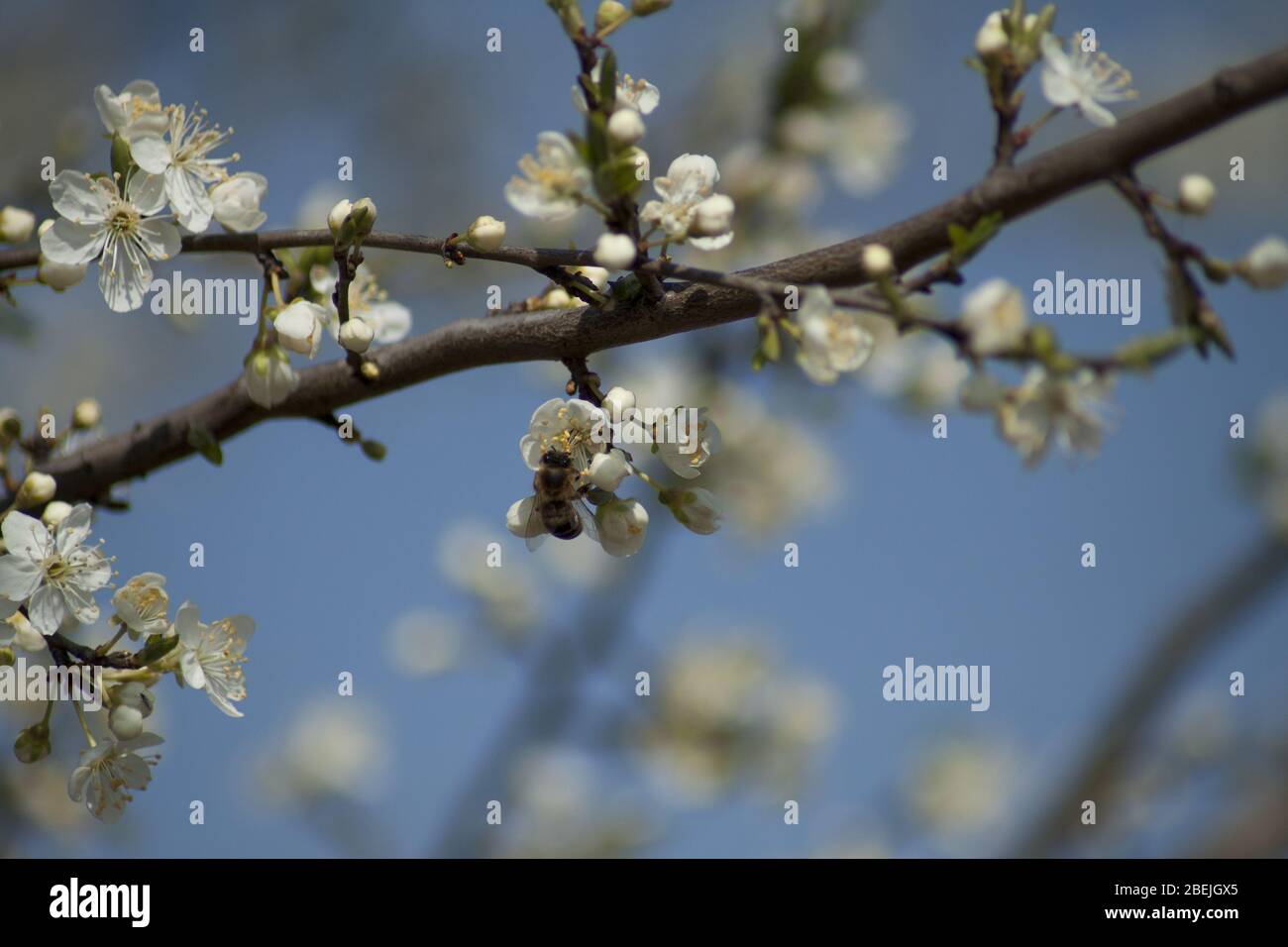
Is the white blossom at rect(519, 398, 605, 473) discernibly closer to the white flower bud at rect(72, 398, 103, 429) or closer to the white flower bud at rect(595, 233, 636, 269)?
the white flower bud at rect(595, 233, 636, 269)

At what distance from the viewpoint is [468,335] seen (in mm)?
1466

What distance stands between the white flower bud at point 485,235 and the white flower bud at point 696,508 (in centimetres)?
39

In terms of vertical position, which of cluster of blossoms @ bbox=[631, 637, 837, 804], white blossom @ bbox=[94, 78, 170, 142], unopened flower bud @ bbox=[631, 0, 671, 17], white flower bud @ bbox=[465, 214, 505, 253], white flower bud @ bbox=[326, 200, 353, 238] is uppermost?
unopened flower bud @ bbox=[631, 0, 671, 17]

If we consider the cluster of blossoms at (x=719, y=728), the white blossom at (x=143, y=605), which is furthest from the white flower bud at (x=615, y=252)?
the cluster of blossoms at (x=719, y=728)

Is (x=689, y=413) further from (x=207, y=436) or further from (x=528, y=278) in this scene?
(x=528, y=278)

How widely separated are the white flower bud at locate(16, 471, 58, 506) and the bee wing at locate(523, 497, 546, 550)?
661 mm

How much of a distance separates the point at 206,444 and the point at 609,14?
30.8 inches

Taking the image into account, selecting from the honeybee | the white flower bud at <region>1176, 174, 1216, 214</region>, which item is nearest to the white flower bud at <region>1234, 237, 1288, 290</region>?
the white flower bud at <region>1176, 174, 1216, 214</region>

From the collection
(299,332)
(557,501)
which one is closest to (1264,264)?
(557,501)

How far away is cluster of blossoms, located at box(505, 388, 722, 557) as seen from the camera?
1417 millimetres

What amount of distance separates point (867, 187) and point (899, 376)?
595 millimetres

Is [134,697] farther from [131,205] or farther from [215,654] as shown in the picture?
[131,205]
